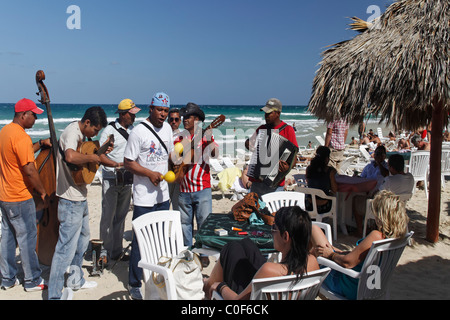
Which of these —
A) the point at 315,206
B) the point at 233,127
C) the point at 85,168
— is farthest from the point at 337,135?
the point at 233,127

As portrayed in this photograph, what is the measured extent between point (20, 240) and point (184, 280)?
6.71 ft

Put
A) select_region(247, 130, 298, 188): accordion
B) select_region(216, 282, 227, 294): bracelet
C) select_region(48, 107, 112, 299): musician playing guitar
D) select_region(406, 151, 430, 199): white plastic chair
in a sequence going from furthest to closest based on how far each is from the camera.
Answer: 1. select_region(406, 151, 430, 199): white plastic chair
2. select_region(247, 130, 298, 188): accordion
3. select_region(48, 107, 112, 299): musician playing guitar
4. select_region(216, 282, 227, 294): bracelet

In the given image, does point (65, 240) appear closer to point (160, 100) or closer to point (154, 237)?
point (154, 237)

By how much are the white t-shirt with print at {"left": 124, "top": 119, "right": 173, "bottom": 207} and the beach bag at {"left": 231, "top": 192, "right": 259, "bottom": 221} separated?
757mm

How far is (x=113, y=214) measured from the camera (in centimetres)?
450

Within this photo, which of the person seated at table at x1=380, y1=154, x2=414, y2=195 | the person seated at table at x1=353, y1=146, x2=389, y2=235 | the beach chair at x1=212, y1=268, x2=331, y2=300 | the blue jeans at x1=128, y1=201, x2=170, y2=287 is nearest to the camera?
the beach chair at x1=212, y1=268, x2=331, y2=300

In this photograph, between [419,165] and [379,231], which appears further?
[419,165]

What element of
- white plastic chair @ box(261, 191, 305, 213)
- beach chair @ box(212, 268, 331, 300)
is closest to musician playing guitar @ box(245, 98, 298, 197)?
white plastic chair @ box(261, 191, 305, 213)

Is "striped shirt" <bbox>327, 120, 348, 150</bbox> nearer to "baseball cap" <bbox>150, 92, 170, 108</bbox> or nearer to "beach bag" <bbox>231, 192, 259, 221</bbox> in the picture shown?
"beach bag" <bbox>231, 192, 259, 221</bbox>

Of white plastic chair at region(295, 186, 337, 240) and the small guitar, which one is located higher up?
the small guitar

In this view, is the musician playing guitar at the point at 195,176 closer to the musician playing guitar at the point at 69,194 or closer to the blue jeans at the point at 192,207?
the blue jeans at the point at 192,207

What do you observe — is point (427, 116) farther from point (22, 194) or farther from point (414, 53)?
point (22, 194)

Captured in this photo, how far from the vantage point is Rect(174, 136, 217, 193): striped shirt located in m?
4.18

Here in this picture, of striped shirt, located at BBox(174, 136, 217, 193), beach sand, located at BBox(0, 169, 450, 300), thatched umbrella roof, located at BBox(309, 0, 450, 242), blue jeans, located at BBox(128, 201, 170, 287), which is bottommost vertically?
beach sand, located at BBox(0, 169, 450, 300)
